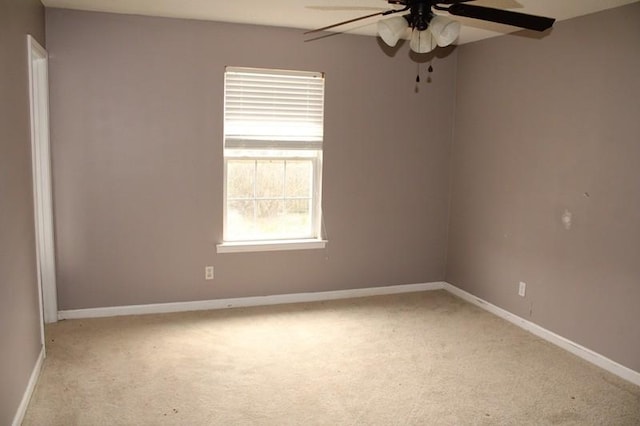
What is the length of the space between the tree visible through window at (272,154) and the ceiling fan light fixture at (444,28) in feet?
7.11

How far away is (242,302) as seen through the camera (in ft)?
14.5

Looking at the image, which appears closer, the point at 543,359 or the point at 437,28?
the point at 437,28

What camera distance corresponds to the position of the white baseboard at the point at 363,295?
3.44 meters

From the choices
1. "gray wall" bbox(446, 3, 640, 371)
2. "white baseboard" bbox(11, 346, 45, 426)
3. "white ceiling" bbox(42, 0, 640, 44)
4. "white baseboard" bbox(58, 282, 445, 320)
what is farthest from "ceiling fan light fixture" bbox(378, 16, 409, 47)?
"white baseboard" bbox(58, 282, 445, 320)

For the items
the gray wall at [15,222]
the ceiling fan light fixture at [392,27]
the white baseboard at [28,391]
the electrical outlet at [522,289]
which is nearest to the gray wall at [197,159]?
the gray wall at [15,222]

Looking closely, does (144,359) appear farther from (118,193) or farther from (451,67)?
(451,67)

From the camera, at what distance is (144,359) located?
3355mm

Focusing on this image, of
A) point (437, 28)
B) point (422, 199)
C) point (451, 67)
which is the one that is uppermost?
point (451, 67)

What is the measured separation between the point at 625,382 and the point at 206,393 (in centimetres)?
250

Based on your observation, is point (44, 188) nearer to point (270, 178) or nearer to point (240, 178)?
point (240, 178)

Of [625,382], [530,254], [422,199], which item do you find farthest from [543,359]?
Answer: [422,199]

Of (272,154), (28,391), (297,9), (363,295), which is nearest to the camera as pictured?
(28,391)

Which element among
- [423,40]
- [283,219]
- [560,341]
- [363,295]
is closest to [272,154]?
[283,219]

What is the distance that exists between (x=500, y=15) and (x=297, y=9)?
5.63 ft
